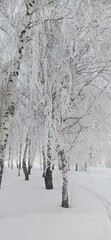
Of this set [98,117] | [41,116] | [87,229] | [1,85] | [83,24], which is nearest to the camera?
[87,229]

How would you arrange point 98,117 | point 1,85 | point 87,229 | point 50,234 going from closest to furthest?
point 50,234, point 87,229, point 98,117, point 1,85

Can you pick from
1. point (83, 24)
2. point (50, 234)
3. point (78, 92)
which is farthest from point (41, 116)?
point (50, 234)

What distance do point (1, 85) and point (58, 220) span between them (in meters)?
8.28

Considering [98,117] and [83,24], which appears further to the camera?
[98,117]

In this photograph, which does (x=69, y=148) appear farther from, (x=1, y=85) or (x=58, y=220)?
(x=1, y=85)

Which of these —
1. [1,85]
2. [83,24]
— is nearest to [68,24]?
[83,24]

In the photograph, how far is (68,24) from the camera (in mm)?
6418

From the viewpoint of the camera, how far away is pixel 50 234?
5852mm

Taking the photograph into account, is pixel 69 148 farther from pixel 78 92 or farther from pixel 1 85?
pixel 1 85

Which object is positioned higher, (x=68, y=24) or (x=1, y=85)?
(x=1, y=85)

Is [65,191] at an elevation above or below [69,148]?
below

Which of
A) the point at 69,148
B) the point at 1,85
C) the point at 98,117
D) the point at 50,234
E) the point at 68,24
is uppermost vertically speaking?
the point at 1,85

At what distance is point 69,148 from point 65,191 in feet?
3.69

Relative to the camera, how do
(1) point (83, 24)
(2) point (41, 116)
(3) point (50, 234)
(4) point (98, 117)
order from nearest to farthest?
(3) point (50, 234) → (1) point (83, 24) → (4) point (98, 117) → (2) point (41, 116)
